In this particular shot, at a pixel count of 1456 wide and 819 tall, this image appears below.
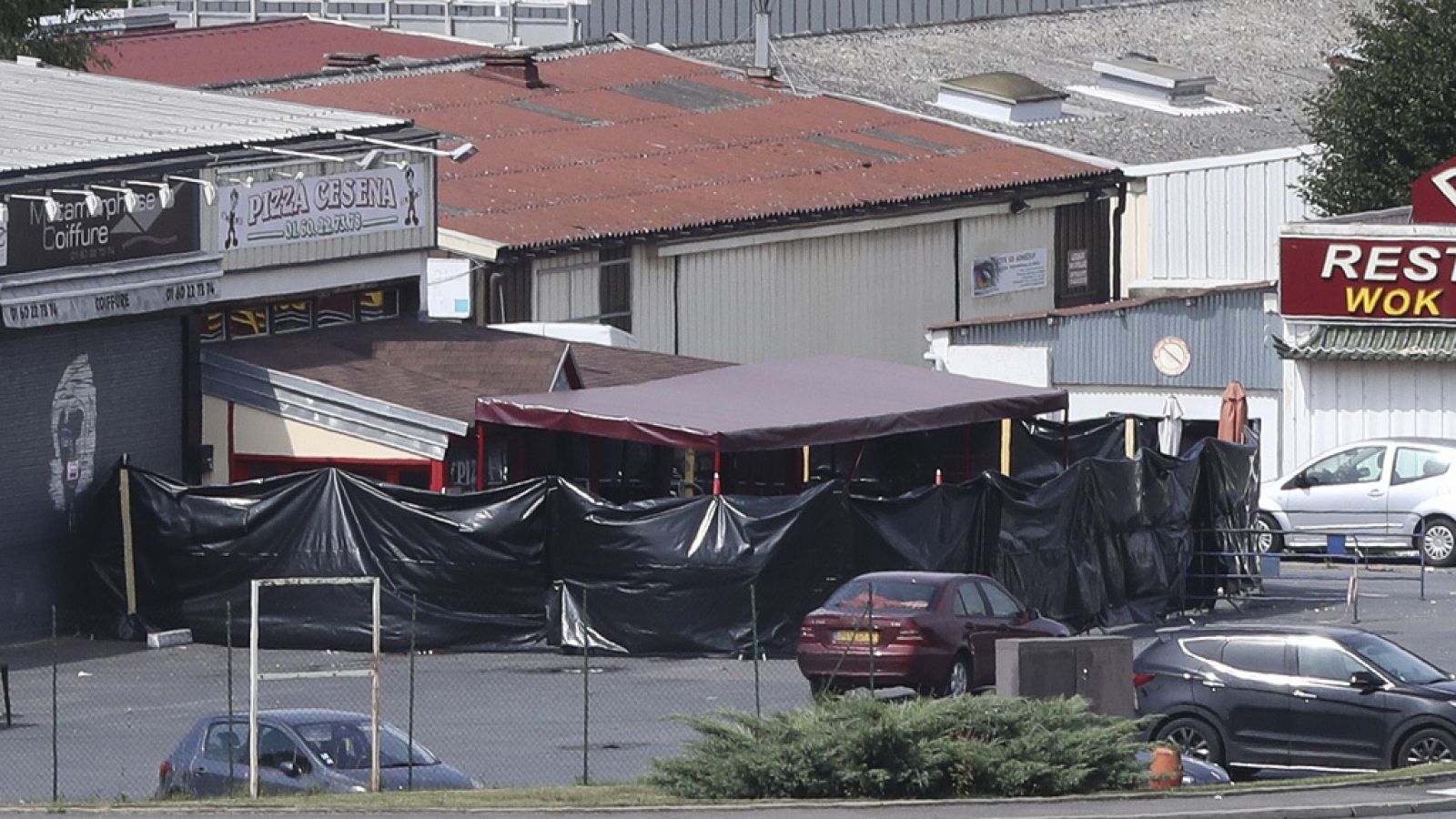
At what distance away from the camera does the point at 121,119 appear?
33906 mm

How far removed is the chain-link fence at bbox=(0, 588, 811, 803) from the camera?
70.9ft

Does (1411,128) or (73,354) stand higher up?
(1411,128)

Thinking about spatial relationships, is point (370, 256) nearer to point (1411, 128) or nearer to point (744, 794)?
point (744, 794)

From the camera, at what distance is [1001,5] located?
2788 inches

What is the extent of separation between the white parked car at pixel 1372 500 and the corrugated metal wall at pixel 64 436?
578 inches

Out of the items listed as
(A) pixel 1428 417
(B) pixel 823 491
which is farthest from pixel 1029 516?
(A) pixel 1428 417

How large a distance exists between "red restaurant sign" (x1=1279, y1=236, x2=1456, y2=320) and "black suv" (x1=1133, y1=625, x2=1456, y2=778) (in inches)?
675

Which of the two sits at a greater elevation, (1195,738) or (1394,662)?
(1394,662)

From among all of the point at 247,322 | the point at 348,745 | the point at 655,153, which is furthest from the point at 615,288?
the point at 348,745

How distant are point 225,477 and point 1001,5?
140 ft

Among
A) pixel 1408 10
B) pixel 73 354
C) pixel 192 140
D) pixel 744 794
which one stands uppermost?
pixel 1408 10

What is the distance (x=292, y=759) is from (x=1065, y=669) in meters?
6.49

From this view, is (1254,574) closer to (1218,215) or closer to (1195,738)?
(1195,738)

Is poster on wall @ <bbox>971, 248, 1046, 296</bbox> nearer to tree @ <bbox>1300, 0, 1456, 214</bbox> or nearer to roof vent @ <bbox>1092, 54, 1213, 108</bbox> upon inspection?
tree @ <bbox>1300, 0, 1456, 214</bbox>
